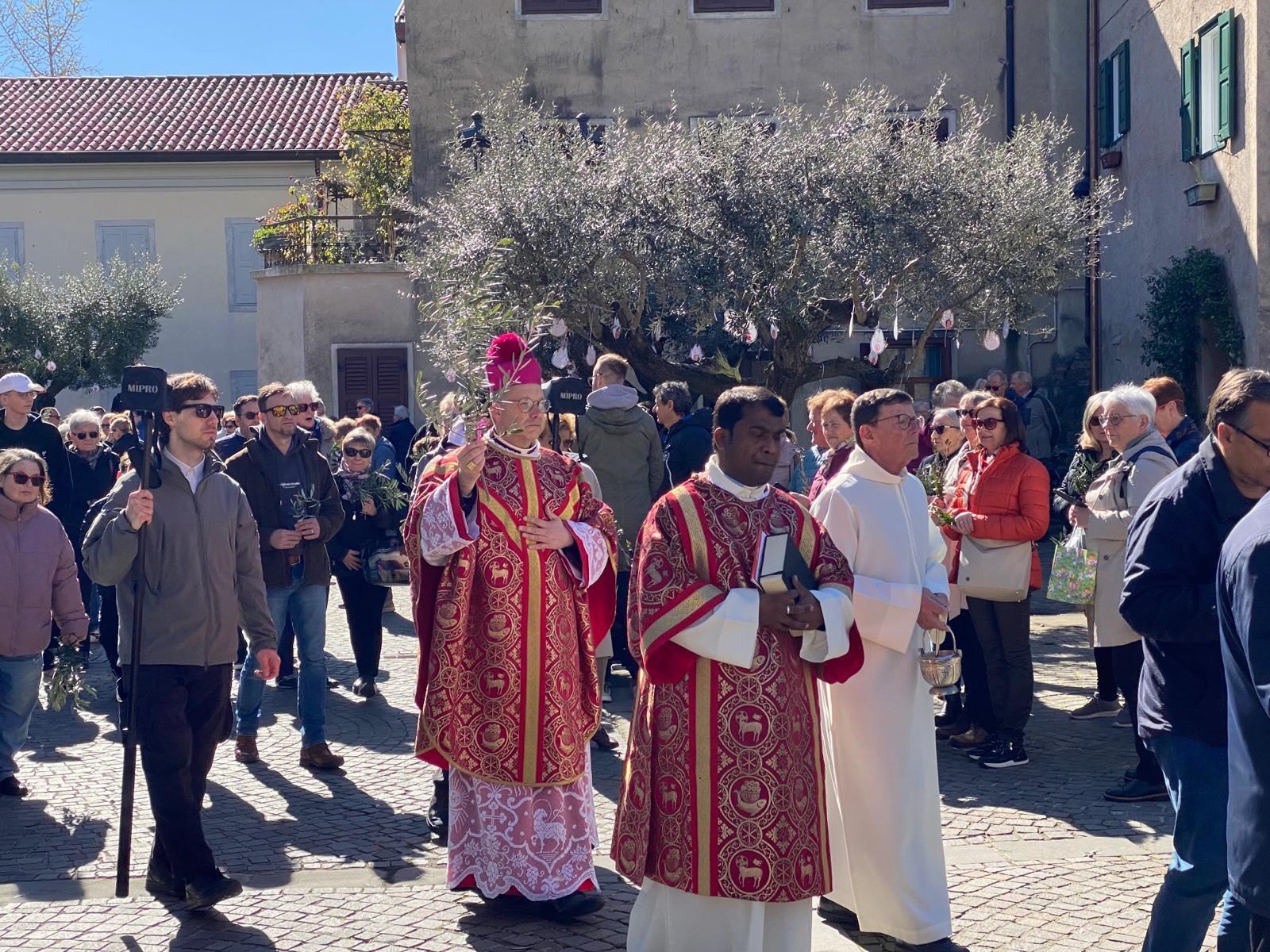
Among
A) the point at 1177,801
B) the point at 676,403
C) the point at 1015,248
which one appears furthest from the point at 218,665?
the point at 1015,248

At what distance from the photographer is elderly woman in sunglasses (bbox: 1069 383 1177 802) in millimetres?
6848

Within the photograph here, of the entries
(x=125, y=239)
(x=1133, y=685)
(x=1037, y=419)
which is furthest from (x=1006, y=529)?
(x=125, y=239)

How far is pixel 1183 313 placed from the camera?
16828 millimetres

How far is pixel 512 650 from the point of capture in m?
5.52

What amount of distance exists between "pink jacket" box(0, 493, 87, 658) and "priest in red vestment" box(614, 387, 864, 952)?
4295 millimetres

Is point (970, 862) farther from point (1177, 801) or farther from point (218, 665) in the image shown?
point (218, 665)

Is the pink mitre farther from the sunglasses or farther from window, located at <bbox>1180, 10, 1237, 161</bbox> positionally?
window, located at <bbox>1180, 10, 1237, 161</bbox>

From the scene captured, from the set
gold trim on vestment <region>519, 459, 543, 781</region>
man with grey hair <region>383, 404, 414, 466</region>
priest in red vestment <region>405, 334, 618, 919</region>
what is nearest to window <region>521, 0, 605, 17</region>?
man with grey hair <region>383, 404, 414, 466</region>

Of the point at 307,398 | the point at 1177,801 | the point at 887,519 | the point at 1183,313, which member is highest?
the point at 1183,313

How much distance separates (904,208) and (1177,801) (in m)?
11.7

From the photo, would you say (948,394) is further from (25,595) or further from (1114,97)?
(1114,97)

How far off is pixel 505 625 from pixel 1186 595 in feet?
8.09

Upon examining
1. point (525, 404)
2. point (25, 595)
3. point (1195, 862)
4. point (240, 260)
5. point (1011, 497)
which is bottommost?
point (1195, 862)

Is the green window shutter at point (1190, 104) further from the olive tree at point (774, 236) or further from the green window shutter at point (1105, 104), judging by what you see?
the green window shutter at point (1105, 104)
